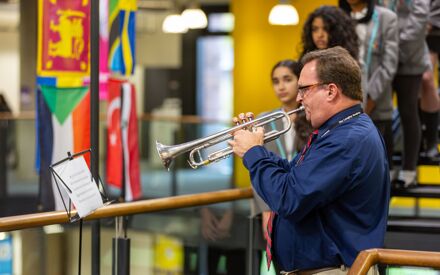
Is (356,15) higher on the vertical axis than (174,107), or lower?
higher

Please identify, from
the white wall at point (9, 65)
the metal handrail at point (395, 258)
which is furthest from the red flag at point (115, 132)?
the white wall at point (9, 65)

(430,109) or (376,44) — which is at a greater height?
(376,44)

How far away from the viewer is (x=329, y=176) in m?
3.27

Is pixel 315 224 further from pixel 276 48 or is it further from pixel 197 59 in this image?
pixel 197 59

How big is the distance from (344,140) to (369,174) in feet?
0.56

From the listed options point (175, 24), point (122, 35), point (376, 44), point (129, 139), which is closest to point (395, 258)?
point (376, 44)

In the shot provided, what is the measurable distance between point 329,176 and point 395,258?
1.48 ft

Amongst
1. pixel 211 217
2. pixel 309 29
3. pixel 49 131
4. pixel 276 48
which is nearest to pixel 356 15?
pixel 309 29

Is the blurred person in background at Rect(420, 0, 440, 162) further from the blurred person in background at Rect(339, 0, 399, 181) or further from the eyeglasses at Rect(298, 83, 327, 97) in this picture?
the eyeglasses at Rect(298, 83, 327, 97)

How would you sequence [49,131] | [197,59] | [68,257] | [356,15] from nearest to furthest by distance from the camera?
[68,257], [356,15], [49,131], [197,59]

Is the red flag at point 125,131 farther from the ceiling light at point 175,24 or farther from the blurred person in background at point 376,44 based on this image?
the ceiling light at point 175,24

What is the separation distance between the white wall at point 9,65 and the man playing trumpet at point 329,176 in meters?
18.4

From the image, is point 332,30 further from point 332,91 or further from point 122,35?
point 122,35

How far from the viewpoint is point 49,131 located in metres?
6.06
